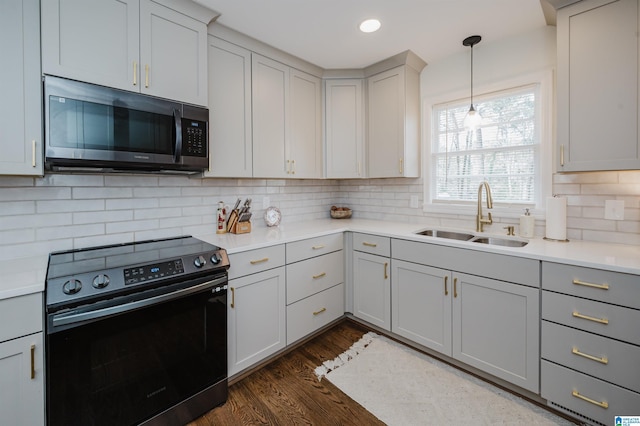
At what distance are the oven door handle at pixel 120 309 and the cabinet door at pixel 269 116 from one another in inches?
43.8

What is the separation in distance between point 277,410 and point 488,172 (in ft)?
8.14

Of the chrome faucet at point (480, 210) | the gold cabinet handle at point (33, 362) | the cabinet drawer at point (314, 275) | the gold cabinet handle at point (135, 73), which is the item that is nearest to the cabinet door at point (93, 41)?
the gold cabinet handle at point (135, 73)

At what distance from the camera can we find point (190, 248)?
1.87 metres

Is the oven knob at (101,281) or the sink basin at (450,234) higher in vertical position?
the sink basin at (450,234)

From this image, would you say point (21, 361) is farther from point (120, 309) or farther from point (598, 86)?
point (598, 86)

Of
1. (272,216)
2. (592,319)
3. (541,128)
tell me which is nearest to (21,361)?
(272,216)

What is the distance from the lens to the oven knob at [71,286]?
1.27m

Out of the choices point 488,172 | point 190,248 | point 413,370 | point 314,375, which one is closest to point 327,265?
point 314,375

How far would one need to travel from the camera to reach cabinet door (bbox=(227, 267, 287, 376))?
1.97 meters

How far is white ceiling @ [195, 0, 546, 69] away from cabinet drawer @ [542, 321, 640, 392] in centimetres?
209

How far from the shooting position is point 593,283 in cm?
158

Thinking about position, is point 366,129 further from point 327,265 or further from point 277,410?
point 277,410

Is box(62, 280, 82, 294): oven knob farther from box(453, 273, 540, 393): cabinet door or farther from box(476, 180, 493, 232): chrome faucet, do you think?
box(476, 180, 493, 232): chrome faucet

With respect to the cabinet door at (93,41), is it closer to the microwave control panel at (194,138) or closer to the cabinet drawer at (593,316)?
the microwave control panel at (194,138)
